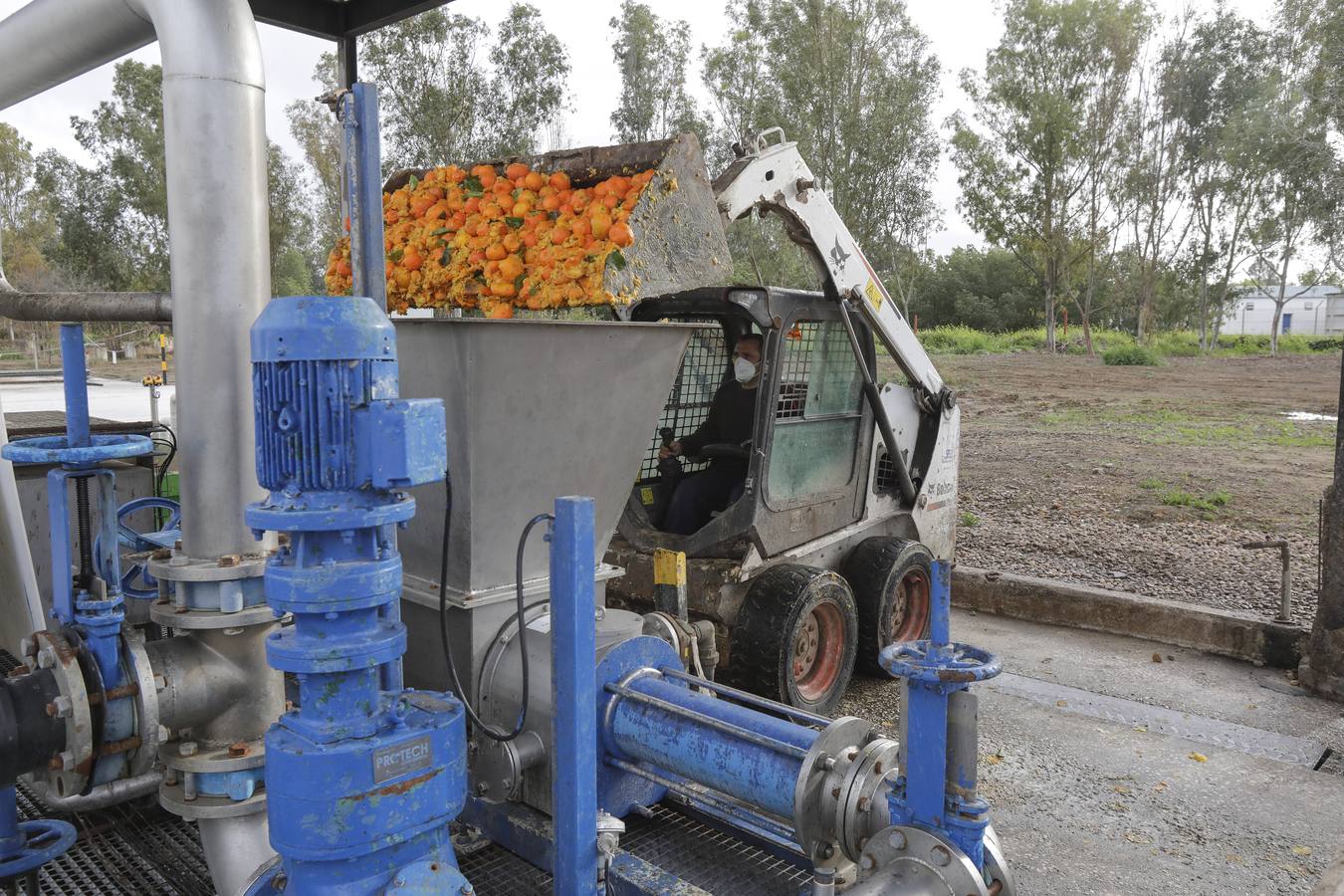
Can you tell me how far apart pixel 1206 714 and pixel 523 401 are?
175 inches

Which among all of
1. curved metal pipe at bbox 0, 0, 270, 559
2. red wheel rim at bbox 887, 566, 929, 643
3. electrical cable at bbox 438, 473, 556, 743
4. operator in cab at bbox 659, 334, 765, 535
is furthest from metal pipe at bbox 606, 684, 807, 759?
red wheel rim at bbox 887, 566, 929, 643

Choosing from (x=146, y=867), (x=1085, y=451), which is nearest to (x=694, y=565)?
(x=146, y=867)

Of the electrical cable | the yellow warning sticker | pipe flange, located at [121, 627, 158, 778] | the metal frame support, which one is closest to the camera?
the metal frame support

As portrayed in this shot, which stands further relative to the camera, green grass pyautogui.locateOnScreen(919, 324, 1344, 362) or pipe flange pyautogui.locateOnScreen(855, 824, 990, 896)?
green grass pyautogui.locateOnScreen(919, 324, 1344, 362)

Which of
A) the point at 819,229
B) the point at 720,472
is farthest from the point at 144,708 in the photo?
the point at 819,229

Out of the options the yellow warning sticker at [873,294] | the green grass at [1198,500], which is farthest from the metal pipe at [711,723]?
the green grass at [1198,500]

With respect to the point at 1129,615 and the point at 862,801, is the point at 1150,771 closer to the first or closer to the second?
the point at 1129,615

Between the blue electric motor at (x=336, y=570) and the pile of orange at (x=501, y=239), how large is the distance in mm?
705

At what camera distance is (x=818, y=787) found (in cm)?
241

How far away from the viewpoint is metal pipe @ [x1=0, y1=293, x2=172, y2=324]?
2676 mm

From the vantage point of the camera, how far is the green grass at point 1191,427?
47.1 ft

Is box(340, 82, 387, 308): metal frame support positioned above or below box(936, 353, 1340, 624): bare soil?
above

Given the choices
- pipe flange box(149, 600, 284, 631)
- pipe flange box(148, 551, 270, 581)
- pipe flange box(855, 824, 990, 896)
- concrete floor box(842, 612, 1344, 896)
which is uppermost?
pipe flange box(148, 551, 270, 581)

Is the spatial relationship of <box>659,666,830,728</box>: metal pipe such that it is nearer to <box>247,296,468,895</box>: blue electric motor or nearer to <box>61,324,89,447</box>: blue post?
<box>247,296,468,895</box>: blue electric motor
